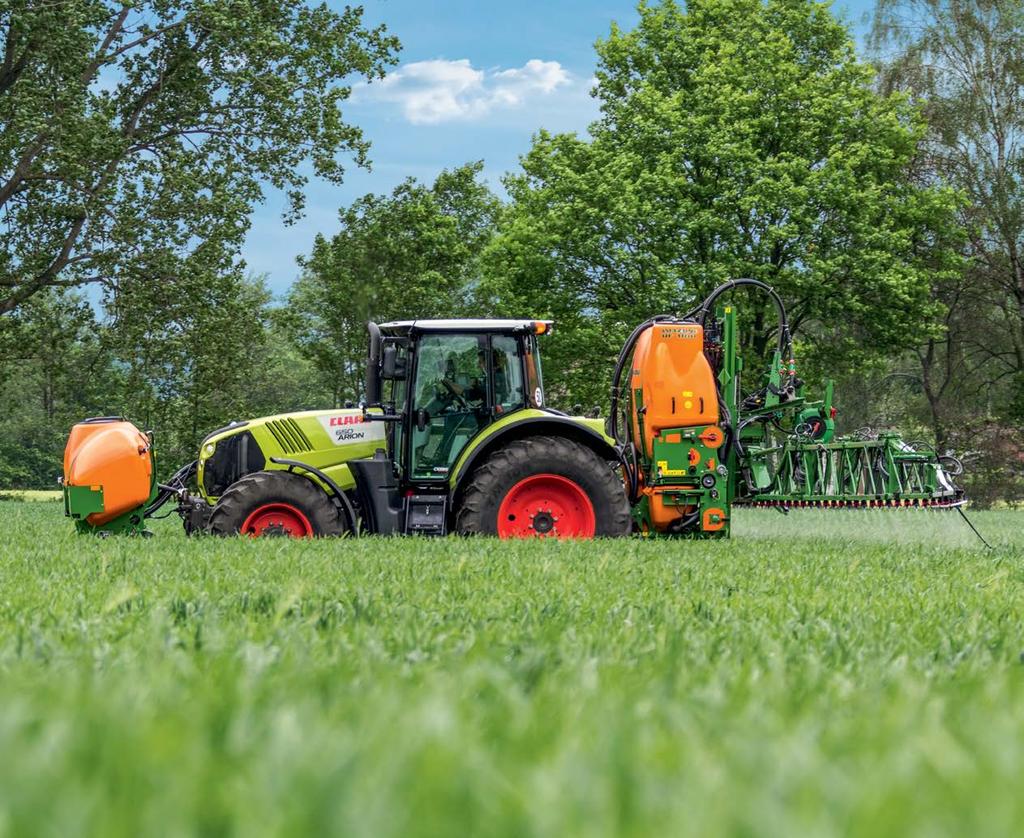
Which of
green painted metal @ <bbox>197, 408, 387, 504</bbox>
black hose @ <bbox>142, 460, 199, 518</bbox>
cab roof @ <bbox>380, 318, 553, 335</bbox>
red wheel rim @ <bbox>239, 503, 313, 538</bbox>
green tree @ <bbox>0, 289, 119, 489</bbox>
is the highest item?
green tree @ <bbox>0, 289, 119, 489</bbox>

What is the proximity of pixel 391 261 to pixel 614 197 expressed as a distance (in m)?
10.9

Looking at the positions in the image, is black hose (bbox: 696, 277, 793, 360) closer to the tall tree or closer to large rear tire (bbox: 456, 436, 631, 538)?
large rear tire (bbox: 456, 436, 631, 538)

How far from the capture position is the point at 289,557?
24.1 feet

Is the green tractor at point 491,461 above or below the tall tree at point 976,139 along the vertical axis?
below

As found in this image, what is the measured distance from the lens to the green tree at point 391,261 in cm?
3516

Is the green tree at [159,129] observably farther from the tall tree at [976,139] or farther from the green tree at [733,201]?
the tall tree at [976,139]

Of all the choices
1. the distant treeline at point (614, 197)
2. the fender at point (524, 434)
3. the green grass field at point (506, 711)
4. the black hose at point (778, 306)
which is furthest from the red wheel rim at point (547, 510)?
the distant treeline at point (614, 197)

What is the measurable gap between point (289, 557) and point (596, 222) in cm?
2167

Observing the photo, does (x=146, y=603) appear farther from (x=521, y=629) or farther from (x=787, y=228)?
(x=787, y=228)

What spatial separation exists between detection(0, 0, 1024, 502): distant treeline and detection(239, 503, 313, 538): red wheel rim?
1416 centimetres

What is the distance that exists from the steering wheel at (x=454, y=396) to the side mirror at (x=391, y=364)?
56cm

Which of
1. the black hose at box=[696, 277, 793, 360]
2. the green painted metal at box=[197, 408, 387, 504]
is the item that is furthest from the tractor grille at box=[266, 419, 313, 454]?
the black hose at box=[696, 277, 793, 360]

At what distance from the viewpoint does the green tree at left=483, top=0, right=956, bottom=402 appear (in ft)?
87.0

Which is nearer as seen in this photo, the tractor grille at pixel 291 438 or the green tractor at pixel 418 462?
the green tractor at pixel 418 462
